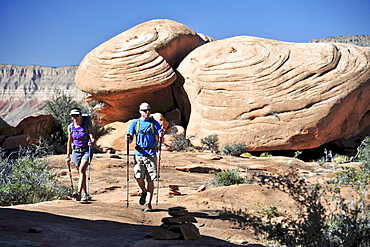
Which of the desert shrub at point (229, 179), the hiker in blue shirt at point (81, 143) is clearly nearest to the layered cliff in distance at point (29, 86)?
the desert shrub at point (229, 179)

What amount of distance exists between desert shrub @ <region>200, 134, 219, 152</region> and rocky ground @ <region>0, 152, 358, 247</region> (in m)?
3.99

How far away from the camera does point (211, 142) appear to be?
60.2ft

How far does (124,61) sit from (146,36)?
1.58m

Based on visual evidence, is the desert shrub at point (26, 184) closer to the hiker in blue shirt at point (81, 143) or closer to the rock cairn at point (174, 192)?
the hiker in blue shirt at point (81, 143)

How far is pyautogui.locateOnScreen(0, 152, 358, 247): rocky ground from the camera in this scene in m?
5.14

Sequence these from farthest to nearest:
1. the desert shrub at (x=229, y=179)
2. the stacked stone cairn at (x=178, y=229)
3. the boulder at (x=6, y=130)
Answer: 1. the boulder at (x=6, y=130)
2. the desert shrub at (x=229, y=179)
3. the stacked stone cairn at (x=178, y=229)

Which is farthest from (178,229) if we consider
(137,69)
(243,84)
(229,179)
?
(137,69)

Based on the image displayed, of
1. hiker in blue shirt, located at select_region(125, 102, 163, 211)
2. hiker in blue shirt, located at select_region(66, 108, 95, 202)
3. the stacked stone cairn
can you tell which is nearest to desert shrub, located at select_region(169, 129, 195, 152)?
hiker in blue shirt, located at select_region(66, 108, 95, 202)

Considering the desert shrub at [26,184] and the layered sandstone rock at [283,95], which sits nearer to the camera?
the desert shrub at [26,184]

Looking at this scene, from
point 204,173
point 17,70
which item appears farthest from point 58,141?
point 17,70

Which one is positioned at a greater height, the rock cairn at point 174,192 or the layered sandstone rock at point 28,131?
the layered sandstone rock at point 28,131

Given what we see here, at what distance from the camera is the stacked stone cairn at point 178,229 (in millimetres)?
5340

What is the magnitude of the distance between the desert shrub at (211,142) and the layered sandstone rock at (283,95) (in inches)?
13.6

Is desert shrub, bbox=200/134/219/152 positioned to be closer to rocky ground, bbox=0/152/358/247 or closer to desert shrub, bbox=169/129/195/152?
desert shrub, bbox=169/129/195/152
